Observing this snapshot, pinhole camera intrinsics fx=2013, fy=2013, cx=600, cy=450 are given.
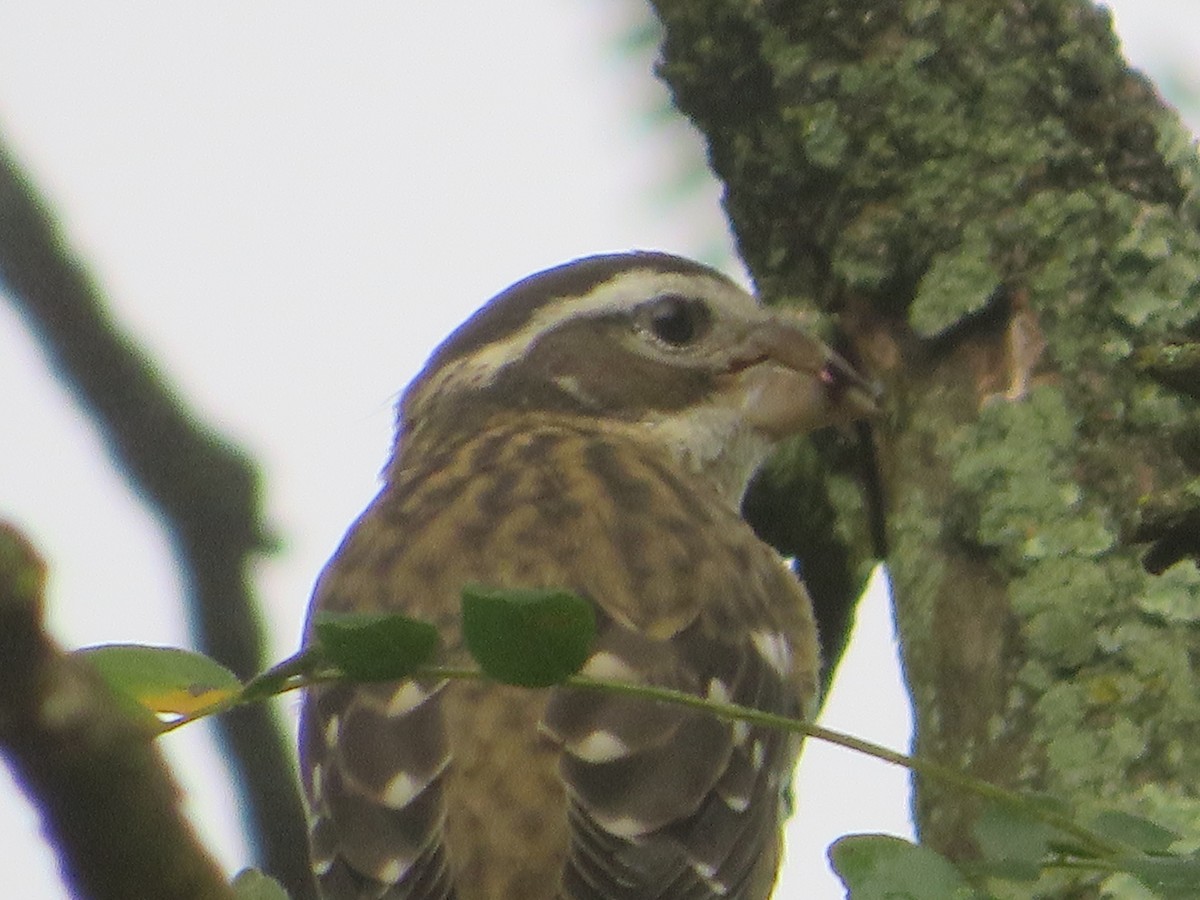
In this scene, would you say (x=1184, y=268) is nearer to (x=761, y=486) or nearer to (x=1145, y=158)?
(x=1145, y=158)

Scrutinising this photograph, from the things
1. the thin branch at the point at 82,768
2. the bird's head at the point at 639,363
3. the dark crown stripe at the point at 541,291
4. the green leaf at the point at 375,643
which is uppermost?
the dark crown stripe at the point at 541,291

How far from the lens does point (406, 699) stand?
305 centimetres

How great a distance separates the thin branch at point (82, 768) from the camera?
1.07 metres

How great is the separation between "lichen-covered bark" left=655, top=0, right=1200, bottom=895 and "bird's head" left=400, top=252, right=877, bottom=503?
0.57ft

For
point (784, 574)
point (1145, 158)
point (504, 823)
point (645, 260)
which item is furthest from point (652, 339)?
point (504, 823)

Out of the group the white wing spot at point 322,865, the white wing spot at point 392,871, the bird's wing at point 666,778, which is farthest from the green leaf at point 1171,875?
the white wing spot at point 322,865

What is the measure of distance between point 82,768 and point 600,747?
1.85 meters

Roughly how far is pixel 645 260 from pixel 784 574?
0.93 metres

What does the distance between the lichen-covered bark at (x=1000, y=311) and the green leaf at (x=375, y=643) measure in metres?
1.64

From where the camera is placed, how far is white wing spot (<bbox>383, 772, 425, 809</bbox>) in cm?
296

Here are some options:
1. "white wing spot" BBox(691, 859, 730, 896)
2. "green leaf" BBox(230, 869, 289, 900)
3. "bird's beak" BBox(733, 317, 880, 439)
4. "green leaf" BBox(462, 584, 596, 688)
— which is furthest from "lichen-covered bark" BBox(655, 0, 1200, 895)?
"green leaf" BBox(462, 584, 596, 688)

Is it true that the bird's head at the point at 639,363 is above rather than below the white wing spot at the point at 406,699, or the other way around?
above

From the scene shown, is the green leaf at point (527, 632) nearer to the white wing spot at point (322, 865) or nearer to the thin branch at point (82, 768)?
the thin branch at point (82, 768)

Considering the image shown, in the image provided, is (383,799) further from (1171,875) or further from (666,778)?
(1171,875)
